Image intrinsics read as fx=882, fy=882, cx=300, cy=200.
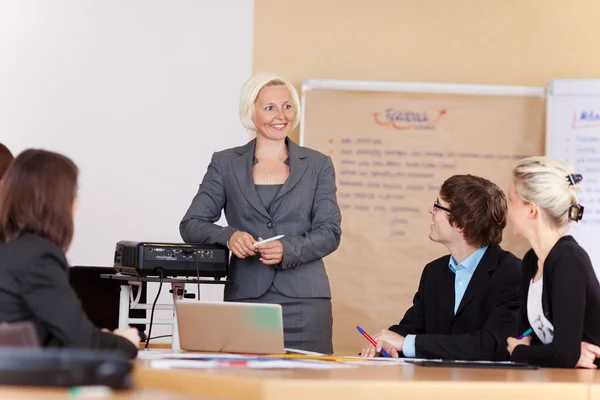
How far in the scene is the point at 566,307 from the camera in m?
2.41

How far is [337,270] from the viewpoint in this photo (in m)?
4.93

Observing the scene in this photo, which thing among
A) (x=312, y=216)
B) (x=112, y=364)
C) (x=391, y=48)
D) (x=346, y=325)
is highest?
(x=391, y=48)

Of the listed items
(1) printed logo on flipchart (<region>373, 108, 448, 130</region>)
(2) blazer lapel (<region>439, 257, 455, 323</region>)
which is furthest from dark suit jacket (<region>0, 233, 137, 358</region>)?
(1) printed logo on flipchart (<region>373, 108, 448, 130</region>)

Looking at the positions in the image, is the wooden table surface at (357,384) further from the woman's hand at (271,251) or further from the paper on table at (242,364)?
the woman's hand at (271,251)

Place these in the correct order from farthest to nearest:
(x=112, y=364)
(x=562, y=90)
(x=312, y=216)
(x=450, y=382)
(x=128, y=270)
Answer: (x=562, y=90)
(x=312, y=216)
(x=128, y=270)
(x=450, y=382)
(x=112, y=364)

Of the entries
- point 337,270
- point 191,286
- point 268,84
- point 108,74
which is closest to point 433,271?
point 268,84

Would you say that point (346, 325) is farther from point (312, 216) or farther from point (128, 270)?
point (128, 270)

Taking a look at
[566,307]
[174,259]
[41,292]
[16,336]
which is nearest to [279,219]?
[174,259]

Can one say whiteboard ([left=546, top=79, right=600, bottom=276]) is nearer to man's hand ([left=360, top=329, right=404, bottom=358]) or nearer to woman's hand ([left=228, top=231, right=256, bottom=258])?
man's hand ([left=360, top=329, right=404, bottom=358])

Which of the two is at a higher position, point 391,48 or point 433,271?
point 391,48

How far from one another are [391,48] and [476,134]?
708 millimetres

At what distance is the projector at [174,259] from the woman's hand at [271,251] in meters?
0.15

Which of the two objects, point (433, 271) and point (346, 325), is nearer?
point (433, 271)

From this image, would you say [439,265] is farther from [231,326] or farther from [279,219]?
[231,326]
